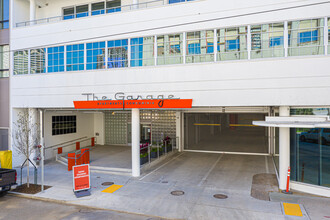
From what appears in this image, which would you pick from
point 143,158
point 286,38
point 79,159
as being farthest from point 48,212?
point 286,38

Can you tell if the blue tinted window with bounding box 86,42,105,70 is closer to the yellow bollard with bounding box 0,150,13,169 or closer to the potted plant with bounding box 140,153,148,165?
the potted plant with bounding box 140,153,148,165

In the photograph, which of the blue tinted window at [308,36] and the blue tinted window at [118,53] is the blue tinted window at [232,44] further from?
the blue tinted window at [118,53]

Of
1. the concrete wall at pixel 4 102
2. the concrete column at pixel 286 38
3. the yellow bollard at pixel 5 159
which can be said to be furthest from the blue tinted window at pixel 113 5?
the yellow bollard at pixel 5 159

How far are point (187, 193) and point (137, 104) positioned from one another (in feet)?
16.9

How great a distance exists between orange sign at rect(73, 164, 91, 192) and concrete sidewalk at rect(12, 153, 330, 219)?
1.39 feet

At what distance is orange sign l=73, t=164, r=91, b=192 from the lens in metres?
10.7

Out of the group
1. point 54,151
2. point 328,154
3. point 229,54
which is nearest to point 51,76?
point 54,151

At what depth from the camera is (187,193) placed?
10.7m

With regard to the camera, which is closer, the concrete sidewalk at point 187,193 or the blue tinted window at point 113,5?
the concrete sidewalk at point 187,193

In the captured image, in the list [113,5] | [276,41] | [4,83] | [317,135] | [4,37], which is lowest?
[317,135]

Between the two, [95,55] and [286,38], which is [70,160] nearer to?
[95,55]

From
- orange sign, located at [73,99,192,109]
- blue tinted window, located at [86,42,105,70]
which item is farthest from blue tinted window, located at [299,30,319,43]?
blue tinted window, located at [86,42,105,70]

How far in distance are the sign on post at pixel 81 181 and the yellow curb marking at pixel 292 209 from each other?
784 centimetres

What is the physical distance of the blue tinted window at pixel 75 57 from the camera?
48.9 feet
